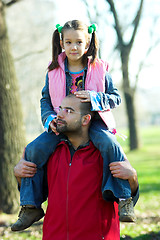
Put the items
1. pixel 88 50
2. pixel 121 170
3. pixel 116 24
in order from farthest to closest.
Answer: pixel 116 24
pixel 88 50
pixel 121 170

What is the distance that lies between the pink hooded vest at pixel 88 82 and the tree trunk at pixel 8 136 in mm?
3569

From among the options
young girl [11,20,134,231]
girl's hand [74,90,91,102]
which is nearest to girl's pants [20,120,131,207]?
young girl [11,20,134,231]

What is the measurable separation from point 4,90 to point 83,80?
3792 millimetres

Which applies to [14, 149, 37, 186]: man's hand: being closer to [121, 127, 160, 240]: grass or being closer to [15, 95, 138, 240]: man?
[15, 95, 138, 240]: man

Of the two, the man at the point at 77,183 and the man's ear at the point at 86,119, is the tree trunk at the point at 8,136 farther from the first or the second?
the man's ear at the point at 86,119

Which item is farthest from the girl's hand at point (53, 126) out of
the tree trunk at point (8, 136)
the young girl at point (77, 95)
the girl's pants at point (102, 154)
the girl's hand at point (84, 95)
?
the tree trunk at point (8, 136)

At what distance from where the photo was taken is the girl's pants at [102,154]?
3.20 metres

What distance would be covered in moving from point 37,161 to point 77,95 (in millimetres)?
751

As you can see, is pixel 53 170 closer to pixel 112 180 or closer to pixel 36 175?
pixel 36 175

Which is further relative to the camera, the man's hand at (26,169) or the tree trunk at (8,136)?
the tree trunk at (8,136)

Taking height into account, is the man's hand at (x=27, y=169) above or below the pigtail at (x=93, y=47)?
below

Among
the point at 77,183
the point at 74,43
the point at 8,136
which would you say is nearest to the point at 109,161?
the point at 77,183

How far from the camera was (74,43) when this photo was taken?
3312 mm

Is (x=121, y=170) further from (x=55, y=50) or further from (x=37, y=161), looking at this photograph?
(x=55, y=50)
